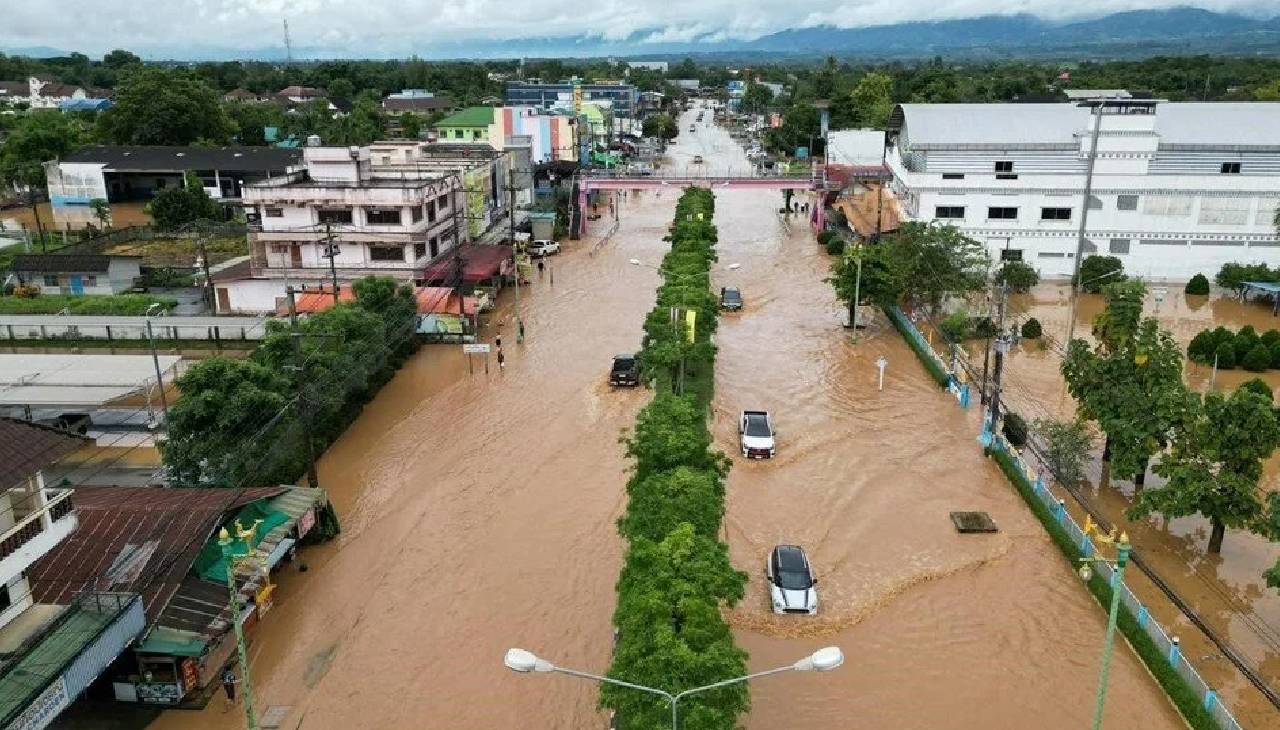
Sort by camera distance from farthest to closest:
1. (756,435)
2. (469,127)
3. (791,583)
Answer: (469,127)
(756,435)
(791,583)

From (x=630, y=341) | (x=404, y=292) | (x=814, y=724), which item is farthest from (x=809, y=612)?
(x=404, y=292)

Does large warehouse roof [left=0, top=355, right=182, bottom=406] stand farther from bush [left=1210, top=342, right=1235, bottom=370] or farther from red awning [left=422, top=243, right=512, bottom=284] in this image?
bush [left=1210, top=342, right=1235, bottom=370]

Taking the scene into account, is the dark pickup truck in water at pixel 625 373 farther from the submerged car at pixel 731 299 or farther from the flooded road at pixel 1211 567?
the flooded road at pixel 1211 567

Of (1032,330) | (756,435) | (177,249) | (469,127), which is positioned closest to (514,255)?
(756,435)

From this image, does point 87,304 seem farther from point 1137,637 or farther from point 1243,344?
point 1243,344

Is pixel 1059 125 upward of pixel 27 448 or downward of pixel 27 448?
upward

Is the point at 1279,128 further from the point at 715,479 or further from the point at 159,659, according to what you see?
the point at 159,659

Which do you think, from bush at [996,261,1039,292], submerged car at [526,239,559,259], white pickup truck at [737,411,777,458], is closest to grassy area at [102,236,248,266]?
submerged car at [526,239,559,259]
